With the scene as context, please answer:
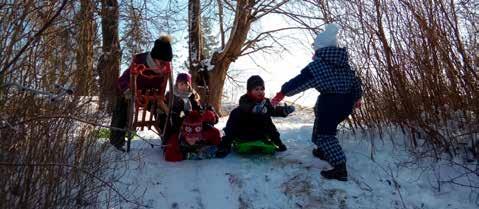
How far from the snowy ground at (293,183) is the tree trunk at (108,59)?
771 millimetres

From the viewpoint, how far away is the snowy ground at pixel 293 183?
5.12 meters

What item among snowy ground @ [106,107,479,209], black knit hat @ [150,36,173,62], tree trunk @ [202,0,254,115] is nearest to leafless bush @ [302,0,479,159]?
snowy ground @ [106,107,479,209]

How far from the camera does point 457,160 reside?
5.57 metres

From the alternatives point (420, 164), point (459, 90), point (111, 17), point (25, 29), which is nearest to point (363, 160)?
point (420, 164)

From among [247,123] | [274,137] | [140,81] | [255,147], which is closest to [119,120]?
[140,81]

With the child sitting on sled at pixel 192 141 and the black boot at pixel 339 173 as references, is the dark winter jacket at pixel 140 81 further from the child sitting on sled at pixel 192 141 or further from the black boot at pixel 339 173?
the black boot at pixel 339 173

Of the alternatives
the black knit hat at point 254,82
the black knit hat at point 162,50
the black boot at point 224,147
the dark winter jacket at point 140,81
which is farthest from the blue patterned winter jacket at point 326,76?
the dark winter jacket at point 140,81

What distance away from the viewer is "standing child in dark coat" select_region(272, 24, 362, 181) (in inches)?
218

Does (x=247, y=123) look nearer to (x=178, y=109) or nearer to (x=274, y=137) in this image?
(x=274, y=137)

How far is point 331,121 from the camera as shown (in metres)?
5.57

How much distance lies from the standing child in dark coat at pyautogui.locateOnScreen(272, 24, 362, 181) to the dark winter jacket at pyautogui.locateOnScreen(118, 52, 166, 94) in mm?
1528

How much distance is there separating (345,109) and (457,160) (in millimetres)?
1321

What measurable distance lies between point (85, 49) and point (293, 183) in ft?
8.25

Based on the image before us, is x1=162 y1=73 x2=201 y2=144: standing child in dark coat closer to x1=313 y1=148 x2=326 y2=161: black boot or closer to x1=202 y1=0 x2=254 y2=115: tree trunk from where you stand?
x1=313 y1=148 x2=326 y2=161: black boot
